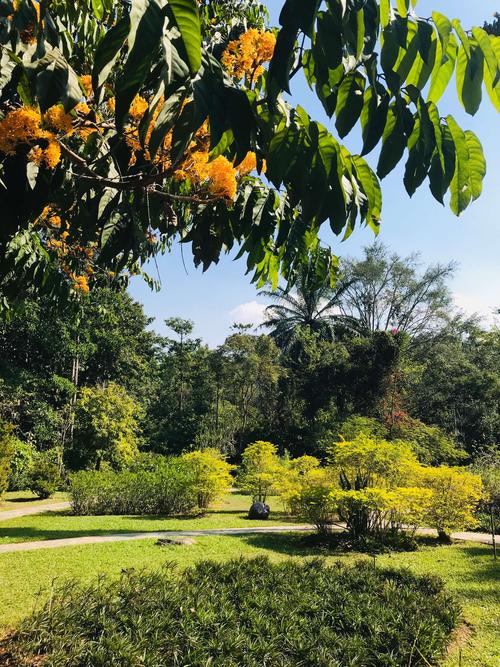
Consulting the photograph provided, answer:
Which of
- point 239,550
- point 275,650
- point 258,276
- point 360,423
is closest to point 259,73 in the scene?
point 258,276

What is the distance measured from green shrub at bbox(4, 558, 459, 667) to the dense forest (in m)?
11.7

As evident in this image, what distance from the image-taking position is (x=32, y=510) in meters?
12.8

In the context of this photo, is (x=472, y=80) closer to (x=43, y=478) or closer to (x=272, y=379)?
(x=43, y=478)

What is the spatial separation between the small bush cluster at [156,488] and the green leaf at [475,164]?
1225cm

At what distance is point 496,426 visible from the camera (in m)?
19.8

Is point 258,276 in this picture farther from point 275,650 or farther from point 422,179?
point 275,650

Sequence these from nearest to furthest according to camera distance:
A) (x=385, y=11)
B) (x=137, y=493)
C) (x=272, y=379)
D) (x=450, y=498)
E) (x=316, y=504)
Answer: (x=385, y=11) → (x=316, y=504) → (x=450, y=498) → (x=137, y=493) → (x=272, y=379)

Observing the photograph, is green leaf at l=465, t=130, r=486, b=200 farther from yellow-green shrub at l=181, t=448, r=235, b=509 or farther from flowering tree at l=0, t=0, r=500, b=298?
yellow-green shrub at l=181, t=448, r=235, b=509

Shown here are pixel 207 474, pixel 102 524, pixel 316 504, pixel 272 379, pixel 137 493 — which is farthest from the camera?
pixel 272 379

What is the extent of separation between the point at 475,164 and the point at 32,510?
1420 cm

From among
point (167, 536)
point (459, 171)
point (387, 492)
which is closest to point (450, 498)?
point (387, 492)

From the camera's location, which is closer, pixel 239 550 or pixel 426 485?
pixel 239 550

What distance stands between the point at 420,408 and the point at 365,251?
11.4m

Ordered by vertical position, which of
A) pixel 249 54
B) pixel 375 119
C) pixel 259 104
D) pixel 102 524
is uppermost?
pixel 249 54
